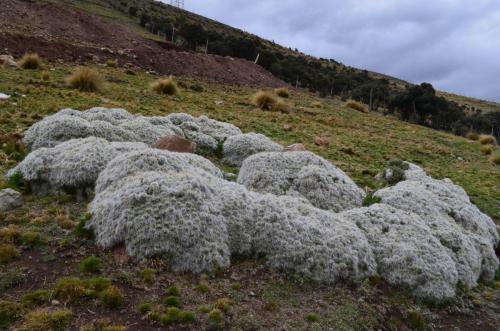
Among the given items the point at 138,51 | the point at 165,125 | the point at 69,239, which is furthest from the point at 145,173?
the point at 138,51

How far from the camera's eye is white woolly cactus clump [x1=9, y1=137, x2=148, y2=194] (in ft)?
35.0

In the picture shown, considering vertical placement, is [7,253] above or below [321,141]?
below

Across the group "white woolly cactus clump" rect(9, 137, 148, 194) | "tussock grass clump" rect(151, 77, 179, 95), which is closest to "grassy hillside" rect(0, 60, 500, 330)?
"white woolly cactus clump" rect(9, 137, 148, 194)

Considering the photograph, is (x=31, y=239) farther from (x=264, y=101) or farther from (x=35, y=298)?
(x=264, y=101)

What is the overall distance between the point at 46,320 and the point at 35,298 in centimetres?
75

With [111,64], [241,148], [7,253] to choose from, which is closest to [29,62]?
[111,64]

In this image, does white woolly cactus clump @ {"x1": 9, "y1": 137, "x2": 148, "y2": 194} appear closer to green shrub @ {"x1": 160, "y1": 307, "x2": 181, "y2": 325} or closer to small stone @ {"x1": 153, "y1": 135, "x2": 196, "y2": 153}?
small stone @ {"x1": 153, "y1": 135, "x2": 196, "y2": 153}

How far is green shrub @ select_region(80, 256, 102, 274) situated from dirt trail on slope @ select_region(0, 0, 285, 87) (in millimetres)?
26407

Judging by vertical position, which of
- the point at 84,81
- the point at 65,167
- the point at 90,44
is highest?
the point at 90,44

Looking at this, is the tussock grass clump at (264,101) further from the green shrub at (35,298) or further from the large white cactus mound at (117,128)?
the green shrub at (35,298)

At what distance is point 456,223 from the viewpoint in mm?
12375

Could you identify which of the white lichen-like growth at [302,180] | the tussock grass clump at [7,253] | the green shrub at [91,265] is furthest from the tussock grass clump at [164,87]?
the green shrub at [91,265]

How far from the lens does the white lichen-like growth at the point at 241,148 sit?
51.8 feet

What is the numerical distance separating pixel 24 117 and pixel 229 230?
11.6m
